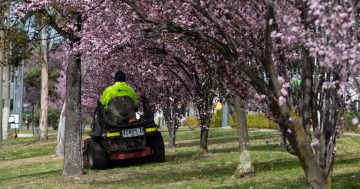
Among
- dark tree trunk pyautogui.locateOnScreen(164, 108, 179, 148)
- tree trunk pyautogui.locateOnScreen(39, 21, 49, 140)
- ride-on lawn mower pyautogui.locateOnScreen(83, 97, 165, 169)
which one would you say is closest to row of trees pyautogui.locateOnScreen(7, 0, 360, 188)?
ride-on lawn mower pyautogui.locateOnScreen(83, 97, 165, 169)

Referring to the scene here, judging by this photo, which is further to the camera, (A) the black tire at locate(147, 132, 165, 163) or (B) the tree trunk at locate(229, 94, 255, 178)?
(A) the black tire at locate(147, 132, 165, 163)

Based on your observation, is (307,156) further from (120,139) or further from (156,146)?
(156,146)

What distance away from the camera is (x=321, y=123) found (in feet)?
24.2

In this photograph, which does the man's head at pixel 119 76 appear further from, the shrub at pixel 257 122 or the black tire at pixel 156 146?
the shrub at pixel 257 122

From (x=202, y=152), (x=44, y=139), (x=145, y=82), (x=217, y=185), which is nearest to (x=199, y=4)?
(x=217, y=185)

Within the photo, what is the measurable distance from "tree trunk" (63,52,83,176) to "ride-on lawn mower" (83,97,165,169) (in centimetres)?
89

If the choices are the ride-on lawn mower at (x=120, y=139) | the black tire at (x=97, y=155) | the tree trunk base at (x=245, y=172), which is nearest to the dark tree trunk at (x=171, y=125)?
the ride-on lawn mower at (x=120, y=139)

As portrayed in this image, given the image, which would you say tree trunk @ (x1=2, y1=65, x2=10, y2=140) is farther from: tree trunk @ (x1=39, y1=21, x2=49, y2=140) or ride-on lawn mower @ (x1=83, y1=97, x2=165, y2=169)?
ride-on lawn mower @ (x1=83, y1=97, x2=165, y2=169)

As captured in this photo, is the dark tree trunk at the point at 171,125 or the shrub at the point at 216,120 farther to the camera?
the shrub at the point at 216,120

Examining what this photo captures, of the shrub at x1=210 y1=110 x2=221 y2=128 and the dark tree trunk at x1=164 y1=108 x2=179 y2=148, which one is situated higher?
the shrub at x1=210 y1=110 x2=221 y2=128

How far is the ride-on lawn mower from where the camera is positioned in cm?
1553

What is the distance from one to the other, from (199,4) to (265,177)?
5599 millimetres

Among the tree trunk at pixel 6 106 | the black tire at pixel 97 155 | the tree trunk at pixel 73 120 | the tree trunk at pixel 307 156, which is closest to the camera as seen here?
the tree trunk at pixel 307 156

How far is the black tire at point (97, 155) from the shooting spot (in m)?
15.9
